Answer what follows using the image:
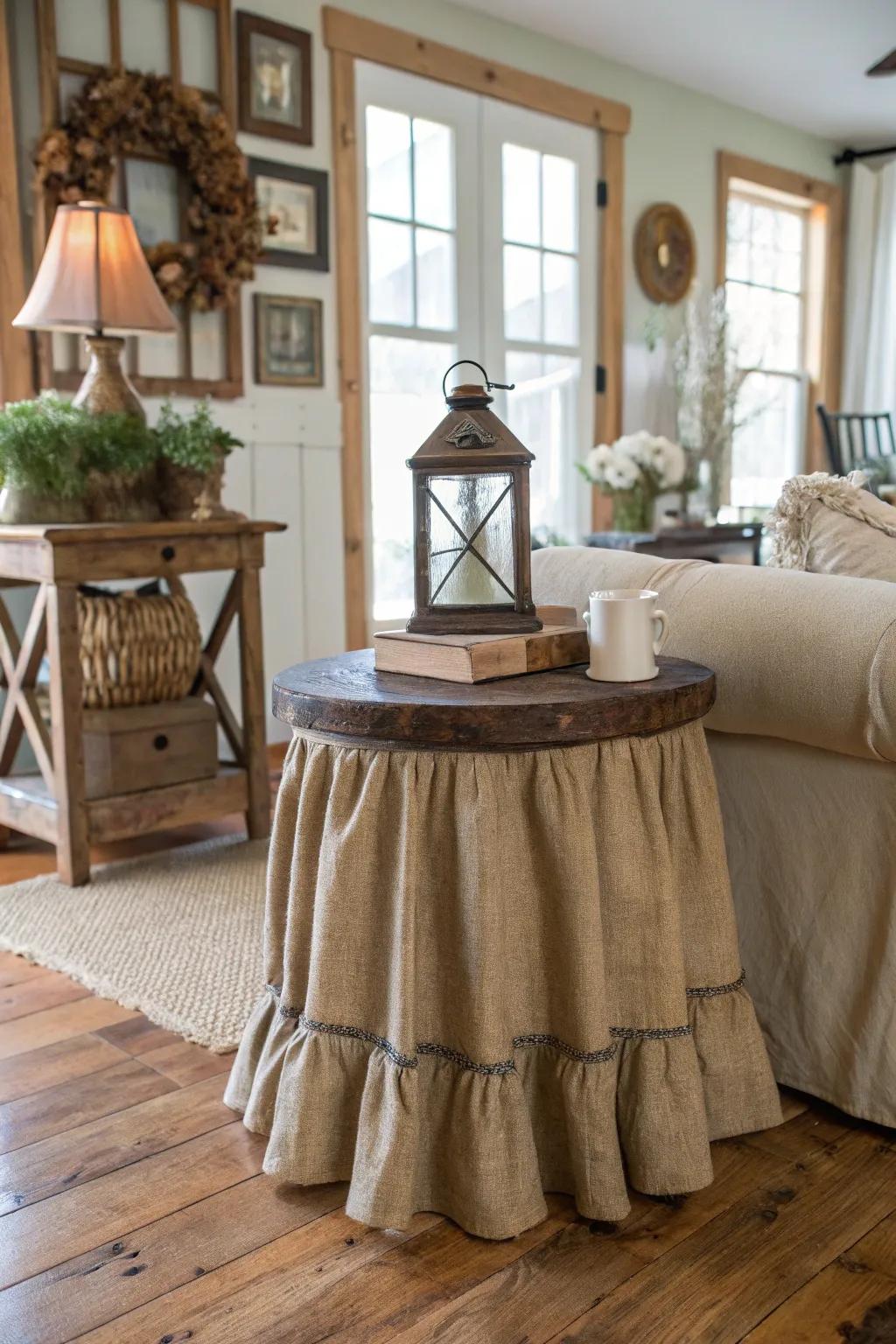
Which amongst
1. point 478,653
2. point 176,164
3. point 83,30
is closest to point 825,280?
point 176,164

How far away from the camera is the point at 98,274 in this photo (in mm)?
2768

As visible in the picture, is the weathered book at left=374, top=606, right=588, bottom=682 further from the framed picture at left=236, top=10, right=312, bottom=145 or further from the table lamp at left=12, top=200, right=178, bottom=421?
the framed picture at left=236, top=10, right=312, bottom=145

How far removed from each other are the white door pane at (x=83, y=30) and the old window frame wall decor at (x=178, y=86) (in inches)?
0.5

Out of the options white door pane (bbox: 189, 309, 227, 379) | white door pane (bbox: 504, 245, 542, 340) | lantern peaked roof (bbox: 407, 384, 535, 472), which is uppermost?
white door pane (bbox: 504, 245, 542, 340)

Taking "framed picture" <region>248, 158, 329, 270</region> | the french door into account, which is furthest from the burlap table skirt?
"framed picture" <region>248, 158, 329, 270</region>

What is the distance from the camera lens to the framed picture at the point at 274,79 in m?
3.62

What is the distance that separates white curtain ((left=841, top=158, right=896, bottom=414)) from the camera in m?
6.20

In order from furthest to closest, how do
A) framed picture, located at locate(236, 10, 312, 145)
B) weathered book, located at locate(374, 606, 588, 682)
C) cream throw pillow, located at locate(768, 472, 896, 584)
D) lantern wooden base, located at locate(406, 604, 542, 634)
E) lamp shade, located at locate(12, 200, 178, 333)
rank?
framed picture, located at locate(236, 10, 312, 145) < lamp shade, located at locate(12, 200, 178, 333) < cream throw pillow, located at locate(768, 472, 896, 584) < lantern wooden base, located at locate(406, 604, 542, 634) < weathered book, located at locate(374, 606, 588, 682)

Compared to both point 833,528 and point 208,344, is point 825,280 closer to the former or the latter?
point 208,344

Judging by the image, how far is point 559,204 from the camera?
475 centimetres

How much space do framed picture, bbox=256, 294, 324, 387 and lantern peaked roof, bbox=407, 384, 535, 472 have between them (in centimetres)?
230

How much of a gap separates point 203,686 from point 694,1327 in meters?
2.12

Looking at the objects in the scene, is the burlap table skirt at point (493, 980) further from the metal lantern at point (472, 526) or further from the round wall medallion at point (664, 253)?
the round wall medallion at point (664, 253)

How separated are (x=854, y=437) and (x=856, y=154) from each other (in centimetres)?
149
